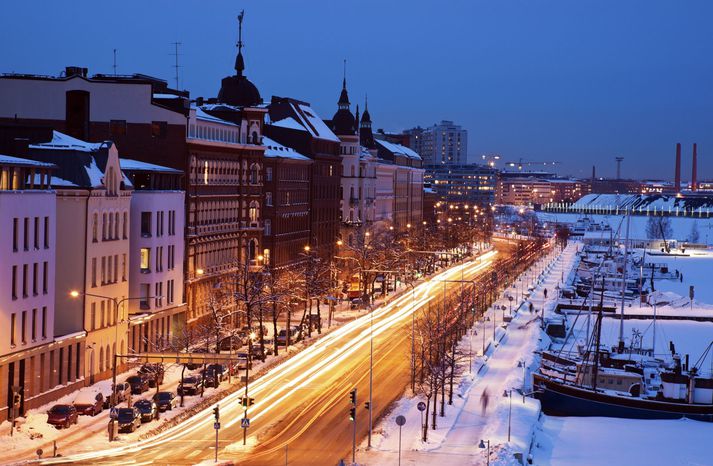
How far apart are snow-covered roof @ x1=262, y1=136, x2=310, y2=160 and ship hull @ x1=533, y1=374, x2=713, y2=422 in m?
37.8

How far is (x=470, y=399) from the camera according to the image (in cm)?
6919

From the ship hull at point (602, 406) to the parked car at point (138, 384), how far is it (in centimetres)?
2576

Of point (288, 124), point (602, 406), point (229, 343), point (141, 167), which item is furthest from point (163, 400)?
point (288, 124)

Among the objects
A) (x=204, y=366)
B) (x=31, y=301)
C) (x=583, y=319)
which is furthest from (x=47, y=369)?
(x=583, y=319)

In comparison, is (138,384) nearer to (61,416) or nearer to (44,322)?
(44,322)

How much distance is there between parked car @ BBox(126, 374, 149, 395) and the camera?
64.8m

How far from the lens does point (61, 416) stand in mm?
55531

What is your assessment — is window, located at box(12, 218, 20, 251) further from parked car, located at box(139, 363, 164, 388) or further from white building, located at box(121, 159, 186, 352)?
white building, located at box(121, 159, 186, 352)

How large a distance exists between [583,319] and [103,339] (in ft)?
235

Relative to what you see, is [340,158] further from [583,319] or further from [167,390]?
[167,390]

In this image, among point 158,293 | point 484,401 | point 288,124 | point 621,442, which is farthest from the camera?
point 288,124

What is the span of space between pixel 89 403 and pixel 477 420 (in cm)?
1971

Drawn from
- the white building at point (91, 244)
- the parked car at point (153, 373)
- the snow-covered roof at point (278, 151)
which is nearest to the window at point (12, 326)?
the white building at point (91, 244)

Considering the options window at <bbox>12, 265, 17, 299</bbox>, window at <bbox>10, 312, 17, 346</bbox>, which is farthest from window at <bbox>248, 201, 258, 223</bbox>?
window at <bbox>10, 312, 17, 346</bbox>
